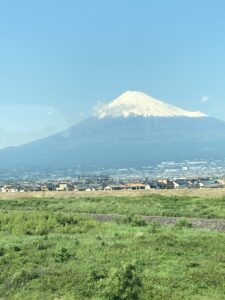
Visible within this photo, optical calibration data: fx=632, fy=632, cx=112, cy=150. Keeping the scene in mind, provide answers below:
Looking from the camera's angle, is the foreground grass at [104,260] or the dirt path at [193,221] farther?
the dirt path at [193,221]

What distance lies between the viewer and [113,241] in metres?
21.1

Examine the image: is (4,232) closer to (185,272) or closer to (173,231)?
(173,231)

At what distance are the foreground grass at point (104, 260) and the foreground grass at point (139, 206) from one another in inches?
252

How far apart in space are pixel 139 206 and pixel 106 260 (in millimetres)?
17112

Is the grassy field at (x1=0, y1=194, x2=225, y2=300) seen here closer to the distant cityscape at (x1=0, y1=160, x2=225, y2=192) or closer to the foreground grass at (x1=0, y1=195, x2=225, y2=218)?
the foreground grass at (x1=0, y1=195, x2=225, y2=218)

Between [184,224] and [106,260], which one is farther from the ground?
[184,224]

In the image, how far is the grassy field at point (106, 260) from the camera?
14.7m

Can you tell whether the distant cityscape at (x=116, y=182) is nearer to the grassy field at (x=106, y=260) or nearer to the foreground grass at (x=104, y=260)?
the grassy field at (x=106, y=260)

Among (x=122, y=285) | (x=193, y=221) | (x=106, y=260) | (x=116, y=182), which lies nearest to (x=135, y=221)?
(x=193, y=221)

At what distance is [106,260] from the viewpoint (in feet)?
58.6

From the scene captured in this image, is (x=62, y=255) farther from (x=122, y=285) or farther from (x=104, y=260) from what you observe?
(x=122, y=285)

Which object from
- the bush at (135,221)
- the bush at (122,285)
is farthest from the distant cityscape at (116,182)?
the bush at (122,285)

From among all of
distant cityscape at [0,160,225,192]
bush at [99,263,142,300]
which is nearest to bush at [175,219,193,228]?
bush at [99,263,142,300]

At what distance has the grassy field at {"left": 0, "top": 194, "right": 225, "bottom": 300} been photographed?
1473cm
